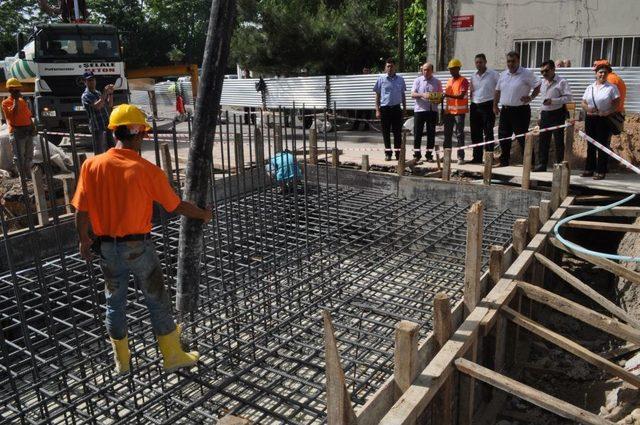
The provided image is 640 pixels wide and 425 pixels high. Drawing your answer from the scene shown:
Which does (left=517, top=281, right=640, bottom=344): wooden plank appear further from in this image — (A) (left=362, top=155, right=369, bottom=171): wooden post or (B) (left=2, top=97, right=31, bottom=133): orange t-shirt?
(B) (left=2, top=97, right=31, bottom=133): orange t-shirt

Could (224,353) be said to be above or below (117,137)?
below

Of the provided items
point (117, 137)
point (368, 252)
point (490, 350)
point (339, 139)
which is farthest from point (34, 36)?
point (490, 350)

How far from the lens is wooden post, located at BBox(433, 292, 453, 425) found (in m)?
3.26

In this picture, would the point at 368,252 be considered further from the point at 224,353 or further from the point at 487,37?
the point at 487,37

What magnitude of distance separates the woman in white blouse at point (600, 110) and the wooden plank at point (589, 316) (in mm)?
2904

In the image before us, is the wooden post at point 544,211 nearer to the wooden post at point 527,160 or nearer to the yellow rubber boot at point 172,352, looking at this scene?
the wooden post at point 527,160

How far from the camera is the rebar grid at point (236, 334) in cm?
336

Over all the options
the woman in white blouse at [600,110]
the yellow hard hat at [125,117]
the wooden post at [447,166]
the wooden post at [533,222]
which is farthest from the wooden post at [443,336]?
the woman in white blouse at [600,110]

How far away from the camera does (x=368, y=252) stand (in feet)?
19.4

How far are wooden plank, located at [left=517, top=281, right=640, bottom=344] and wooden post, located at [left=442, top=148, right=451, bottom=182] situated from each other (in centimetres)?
281

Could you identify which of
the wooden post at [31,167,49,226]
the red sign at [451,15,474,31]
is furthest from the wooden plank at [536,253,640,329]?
the red sign at [451,15,474,31]

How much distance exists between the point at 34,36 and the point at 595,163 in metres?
10.8

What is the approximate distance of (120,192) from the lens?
9.59ft

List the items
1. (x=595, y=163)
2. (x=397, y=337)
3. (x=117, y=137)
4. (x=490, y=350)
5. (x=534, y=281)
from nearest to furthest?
(x=397, y=337)
(x=117, y=137)
(x=490, y=350)
(x=534, y=281)
(x=595, y=163)
